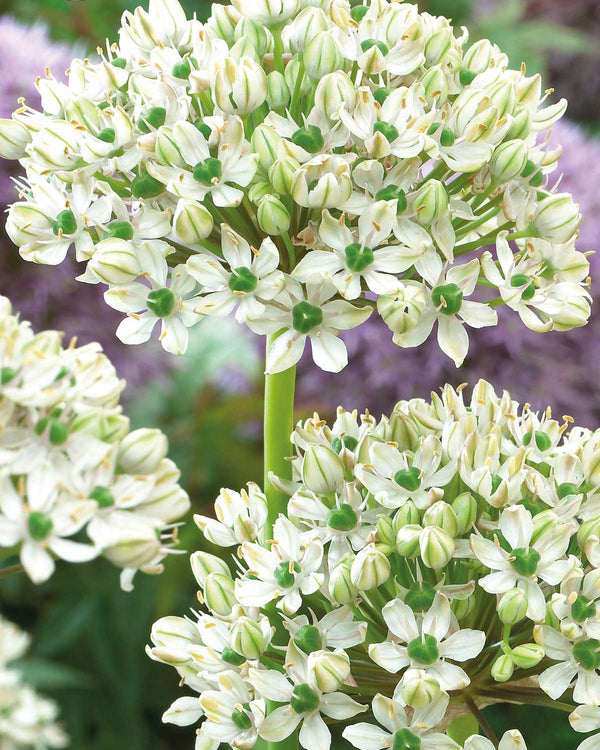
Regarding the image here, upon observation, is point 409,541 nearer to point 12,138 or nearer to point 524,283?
point 524,283

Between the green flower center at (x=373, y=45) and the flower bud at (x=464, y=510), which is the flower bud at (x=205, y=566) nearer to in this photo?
the flower bud at (x=464, y=510)

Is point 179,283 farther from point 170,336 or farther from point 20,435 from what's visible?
point 20,435

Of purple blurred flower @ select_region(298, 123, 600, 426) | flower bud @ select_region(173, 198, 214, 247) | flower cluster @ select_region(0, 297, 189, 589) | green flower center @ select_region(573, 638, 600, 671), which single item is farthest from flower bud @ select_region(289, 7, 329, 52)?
purple blurred flower @ select_region(298, 123, 600, 426)

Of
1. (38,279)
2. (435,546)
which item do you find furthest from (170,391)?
(435,546)

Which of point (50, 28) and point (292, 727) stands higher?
point (292, 727)

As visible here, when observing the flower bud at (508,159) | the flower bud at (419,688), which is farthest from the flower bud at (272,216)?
the flower bud at (419,688)

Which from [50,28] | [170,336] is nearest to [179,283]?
[170,336]
